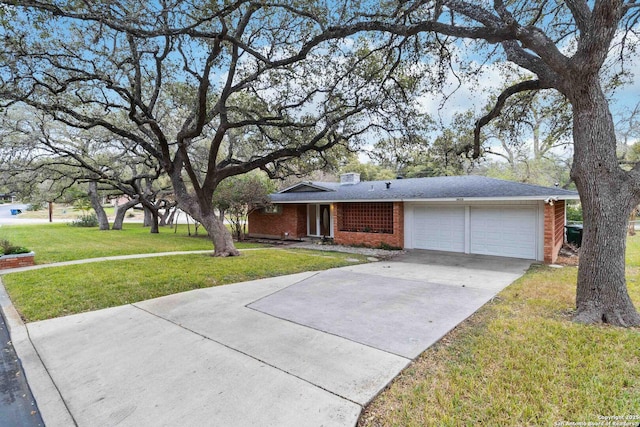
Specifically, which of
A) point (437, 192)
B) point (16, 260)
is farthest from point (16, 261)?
point (437, 192)

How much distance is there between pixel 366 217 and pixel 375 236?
1.06m

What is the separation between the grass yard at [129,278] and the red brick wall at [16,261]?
1197mm

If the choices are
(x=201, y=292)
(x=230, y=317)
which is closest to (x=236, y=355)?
(x=230, y=317)

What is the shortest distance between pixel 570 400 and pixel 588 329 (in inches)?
83.6

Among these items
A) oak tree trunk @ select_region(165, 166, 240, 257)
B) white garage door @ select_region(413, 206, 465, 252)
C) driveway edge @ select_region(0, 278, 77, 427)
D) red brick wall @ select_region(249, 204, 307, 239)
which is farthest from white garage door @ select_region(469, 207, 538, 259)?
driveway edge @ select_region(0, 278, 77, 427)

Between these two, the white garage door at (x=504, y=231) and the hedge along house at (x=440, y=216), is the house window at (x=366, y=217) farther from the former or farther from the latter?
the white garage door at (x=504, y=231)

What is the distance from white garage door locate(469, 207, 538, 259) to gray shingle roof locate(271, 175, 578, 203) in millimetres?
788

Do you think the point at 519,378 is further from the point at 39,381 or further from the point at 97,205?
the point at 97,205

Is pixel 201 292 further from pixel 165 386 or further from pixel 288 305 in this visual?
pixel 165 386

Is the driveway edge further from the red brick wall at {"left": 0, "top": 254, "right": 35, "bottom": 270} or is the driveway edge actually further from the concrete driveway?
the red brick wall at {"left": 0, "top": 254, "right": 35, "bottom": 270}

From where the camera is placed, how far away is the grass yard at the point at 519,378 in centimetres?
263

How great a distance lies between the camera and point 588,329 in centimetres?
434

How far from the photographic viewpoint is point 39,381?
10.9 ft

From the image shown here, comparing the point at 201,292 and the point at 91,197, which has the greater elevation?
the point at 91,197
